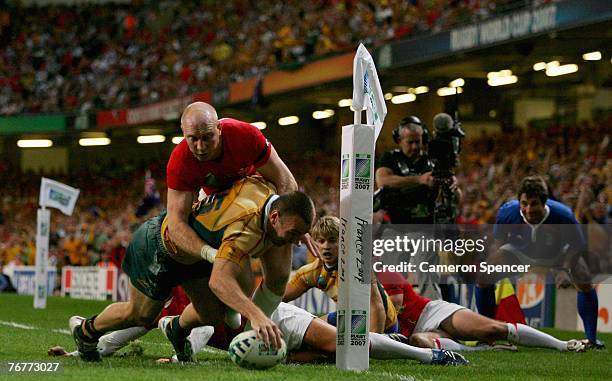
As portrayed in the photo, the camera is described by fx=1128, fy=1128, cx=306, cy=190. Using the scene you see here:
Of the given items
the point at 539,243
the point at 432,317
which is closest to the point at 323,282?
the point at 432,317

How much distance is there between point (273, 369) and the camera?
6.96 m

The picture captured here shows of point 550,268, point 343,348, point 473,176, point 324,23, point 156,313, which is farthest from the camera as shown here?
point 324,23

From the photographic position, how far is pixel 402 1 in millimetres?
25984

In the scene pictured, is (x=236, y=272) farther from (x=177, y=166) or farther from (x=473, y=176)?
(x=473, y=176)

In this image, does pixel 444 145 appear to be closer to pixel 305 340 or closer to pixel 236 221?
pixel 305 340

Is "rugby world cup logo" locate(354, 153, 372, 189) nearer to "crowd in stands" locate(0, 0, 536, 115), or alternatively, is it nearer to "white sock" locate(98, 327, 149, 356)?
"white sock" locate(98, 327, 149, 356)

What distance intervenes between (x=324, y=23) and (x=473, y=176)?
8159 mm

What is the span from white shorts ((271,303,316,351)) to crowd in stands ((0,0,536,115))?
17.6 metres

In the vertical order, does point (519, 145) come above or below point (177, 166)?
above

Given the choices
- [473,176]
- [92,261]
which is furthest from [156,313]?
[92,261]

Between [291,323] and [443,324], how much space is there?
1569 mm

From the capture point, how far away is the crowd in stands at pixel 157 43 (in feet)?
91.9

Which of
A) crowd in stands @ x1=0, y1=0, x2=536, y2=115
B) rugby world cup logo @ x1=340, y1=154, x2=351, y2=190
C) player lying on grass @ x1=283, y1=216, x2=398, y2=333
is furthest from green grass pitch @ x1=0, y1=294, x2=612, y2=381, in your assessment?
crowd in stands @ x1=0, y1=0, x2=536, y2=115

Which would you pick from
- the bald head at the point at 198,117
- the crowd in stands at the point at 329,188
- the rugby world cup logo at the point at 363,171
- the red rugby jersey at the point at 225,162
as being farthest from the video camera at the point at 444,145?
the bald head at the point at 198,117
